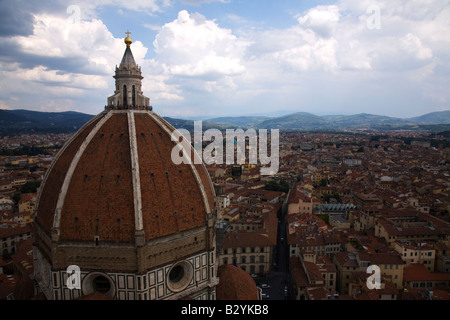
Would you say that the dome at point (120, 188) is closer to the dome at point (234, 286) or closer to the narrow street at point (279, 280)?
the dome at point (234, 286)

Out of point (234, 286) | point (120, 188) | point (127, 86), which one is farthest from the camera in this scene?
point (234, 286)

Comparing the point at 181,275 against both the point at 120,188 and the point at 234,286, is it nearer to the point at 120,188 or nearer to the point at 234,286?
the point at 234,286

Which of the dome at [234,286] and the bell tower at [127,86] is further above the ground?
the bell tower at [127,86]

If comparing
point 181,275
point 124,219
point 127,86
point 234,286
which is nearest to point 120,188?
point 124,219

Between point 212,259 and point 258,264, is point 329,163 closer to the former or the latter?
point 258,264

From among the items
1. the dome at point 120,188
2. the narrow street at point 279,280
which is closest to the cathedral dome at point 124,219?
the dome at point 120,188
